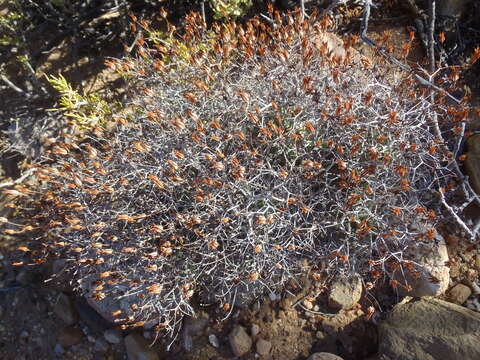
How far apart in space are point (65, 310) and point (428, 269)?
275 cm

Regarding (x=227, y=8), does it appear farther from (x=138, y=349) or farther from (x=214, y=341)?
(x=138, y=349)

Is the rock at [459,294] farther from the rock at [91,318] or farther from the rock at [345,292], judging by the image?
the rock at [91,318]

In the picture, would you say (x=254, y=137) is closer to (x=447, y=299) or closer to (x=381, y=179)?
(x=381, y=179)

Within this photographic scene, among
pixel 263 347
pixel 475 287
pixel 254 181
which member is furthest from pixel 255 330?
pixel 475 287

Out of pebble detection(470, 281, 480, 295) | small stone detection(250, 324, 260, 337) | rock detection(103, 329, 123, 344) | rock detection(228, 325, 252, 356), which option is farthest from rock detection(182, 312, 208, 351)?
pebble detection(470, 281, 480, 295)

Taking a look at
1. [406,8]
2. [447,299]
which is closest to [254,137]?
[447,299]

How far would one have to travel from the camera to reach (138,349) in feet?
10.4

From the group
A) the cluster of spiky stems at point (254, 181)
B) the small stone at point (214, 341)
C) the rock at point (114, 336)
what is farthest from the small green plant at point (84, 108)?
the small stone at point (214, 341)

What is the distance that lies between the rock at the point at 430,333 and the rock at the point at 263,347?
0.74m

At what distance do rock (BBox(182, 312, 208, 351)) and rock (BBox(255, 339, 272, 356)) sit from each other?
0.42 meters

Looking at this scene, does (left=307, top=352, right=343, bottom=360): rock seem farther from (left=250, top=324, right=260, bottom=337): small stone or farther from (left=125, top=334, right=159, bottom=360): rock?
(left=125, top=334, right=159, bottom=360): rock

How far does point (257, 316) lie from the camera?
3.13m

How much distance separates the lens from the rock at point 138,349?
316 cm

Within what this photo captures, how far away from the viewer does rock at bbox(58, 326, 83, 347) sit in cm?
337
